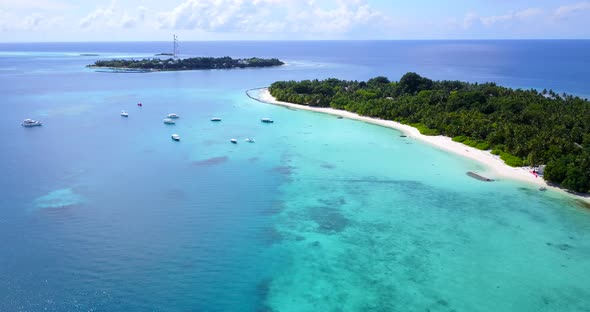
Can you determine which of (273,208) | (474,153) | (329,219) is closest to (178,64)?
(474,153)

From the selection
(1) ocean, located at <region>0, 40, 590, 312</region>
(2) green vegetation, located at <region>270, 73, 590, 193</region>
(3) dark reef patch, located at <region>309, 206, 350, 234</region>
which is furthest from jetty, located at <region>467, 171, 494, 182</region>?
(3) dark reef patch, located at <region>309, 206, 350, 234</region>

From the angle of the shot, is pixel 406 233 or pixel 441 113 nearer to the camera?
pixel 406 233

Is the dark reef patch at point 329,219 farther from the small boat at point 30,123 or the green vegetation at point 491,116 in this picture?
the small boat at point 30,123

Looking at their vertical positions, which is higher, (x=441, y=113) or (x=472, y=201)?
(x=441, y=113)

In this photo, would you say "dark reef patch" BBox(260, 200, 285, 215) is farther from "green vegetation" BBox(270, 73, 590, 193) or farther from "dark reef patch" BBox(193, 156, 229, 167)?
"green vegetation" BBox(270, 73, 590, 193)

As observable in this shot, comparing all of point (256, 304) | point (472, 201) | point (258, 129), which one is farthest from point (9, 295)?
point (258, 129)

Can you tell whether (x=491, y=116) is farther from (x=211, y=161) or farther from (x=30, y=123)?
(x=30, y=123)

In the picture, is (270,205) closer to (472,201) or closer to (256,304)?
→ (256,304)
